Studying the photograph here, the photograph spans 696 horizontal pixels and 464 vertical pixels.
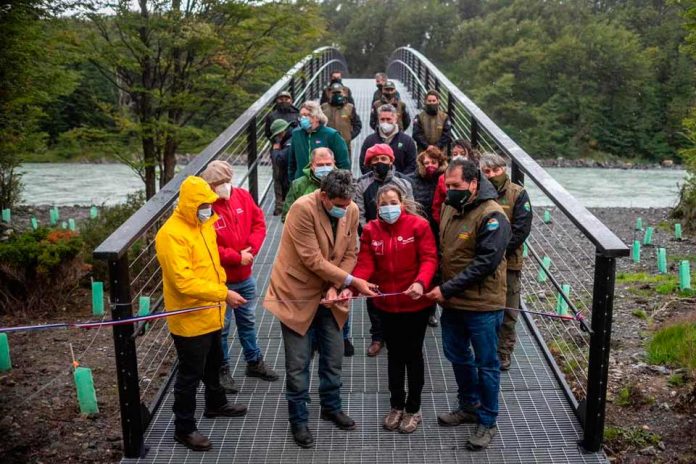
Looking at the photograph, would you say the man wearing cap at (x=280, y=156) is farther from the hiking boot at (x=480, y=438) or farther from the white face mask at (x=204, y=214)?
the hiking boot at (x=480, y=438)

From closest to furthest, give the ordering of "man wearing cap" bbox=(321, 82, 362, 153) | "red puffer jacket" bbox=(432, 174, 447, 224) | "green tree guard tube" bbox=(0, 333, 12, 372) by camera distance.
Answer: "red puffer jacket" bbox=(432, 174, 447, 224) < "green tree guard tube" bbox=(0, 333, 12, 372) < "man wearing cap" bbox=(321, 82, 362, 153)

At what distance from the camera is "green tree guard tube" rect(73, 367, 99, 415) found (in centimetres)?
506

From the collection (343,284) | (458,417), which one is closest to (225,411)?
(343,284)

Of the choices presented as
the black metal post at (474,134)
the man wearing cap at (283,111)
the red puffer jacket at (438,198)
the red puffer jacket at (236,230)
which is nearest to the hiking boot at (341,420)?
the red puffer jacket at (236,230)

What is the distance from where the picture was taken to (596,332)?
3918mm

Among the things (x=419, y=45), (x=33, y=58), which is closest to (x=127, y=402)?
(x=33, y=58)

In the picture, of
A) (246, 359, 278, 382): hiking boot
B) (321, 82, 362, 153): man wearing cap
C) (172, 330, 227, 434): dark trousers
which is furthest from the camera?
(321, 82, 362, 153): man wearing cap

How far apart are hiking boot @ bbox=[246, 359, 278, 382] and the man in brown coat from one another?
2.06 feet

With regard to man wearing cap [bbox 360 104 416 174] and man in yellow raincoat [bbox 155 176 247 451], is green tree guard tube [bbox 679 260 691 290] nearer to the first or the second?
man wearing cap [bbox 360 104 416 174]

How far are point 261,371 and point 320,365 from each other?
72 centimetres

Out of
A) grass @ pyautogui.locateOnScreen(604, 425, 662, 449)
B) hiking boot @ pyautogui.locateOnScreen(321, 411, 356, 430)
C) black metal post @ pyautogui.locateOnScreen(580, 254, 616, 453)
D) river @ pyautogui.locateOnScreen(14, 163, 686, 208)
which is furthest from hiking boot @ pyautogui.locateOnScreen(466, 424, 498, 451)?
river @ pyautogui.locateOnScreen(14, 163, 686, 208)

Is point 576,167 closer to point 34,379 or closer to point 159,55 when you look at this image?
point 159,55

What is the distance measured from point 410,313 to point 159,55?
35.7 ft

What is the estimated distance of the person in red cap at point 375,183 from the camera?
520 cm
